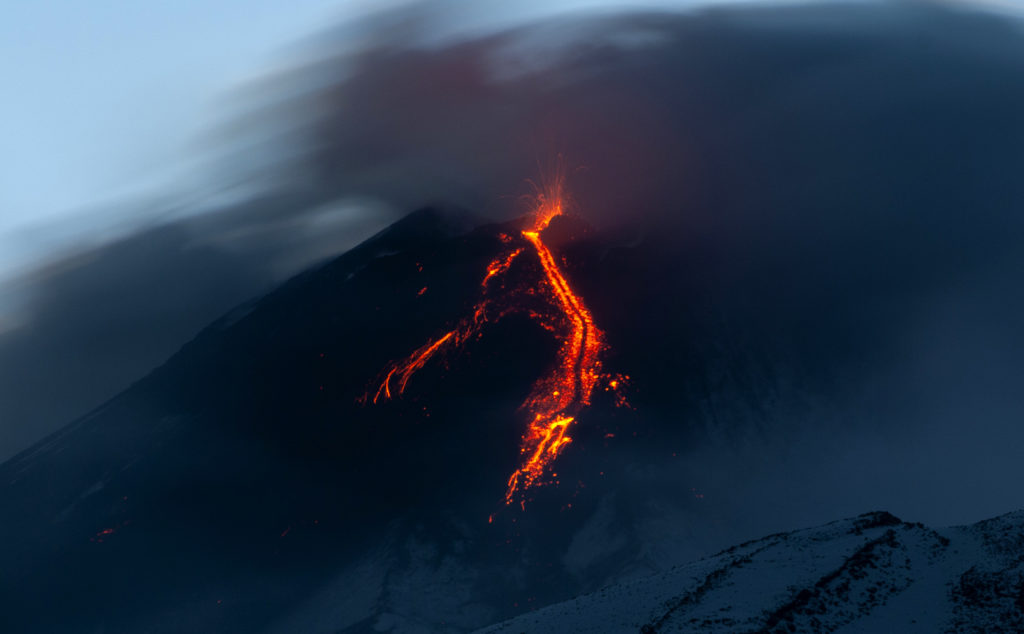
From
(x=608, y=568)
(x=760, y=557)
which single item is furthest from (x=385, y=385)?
(x=760, y=557)

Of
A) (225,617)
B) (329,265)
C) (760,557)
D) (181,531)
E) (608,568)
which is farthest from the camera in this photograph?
(329,265)

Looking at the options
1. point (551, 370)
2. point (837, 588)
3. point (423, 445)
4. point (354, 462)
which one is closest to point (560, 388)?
point (551, 370)

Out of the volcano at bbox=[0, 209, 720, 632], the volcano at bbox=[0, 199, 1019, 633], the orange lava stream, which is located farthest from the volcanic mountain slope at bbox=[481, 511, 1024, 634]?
the orange lava stream

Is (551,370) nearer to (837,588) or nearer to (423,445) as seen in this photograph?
(423,445)

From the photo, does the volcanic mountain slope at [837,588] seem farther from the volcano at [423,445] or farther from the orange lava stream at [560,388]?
the orange lava stream at [560,388]

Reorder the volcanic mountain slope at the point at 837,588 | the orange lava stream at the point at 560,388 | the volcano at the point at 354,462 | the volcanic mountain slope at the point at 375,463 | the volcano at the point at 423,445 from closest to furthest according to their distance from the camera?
the volcanic mountain slope at the point at 837,588, the volcanic mountain slope at the point at 375,463, the volcano at the point at 423,445, the volcano at the point at 354,462, the orange lava stream at the point at 560,388

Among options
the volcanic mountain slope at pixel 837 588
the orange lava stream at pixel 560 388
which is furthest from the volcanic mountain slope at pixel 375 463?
the volcanic mountain slope at pixel 837 588

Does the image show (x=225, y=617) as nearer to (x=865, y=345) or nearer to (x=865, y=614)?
(x=865, y=614)
